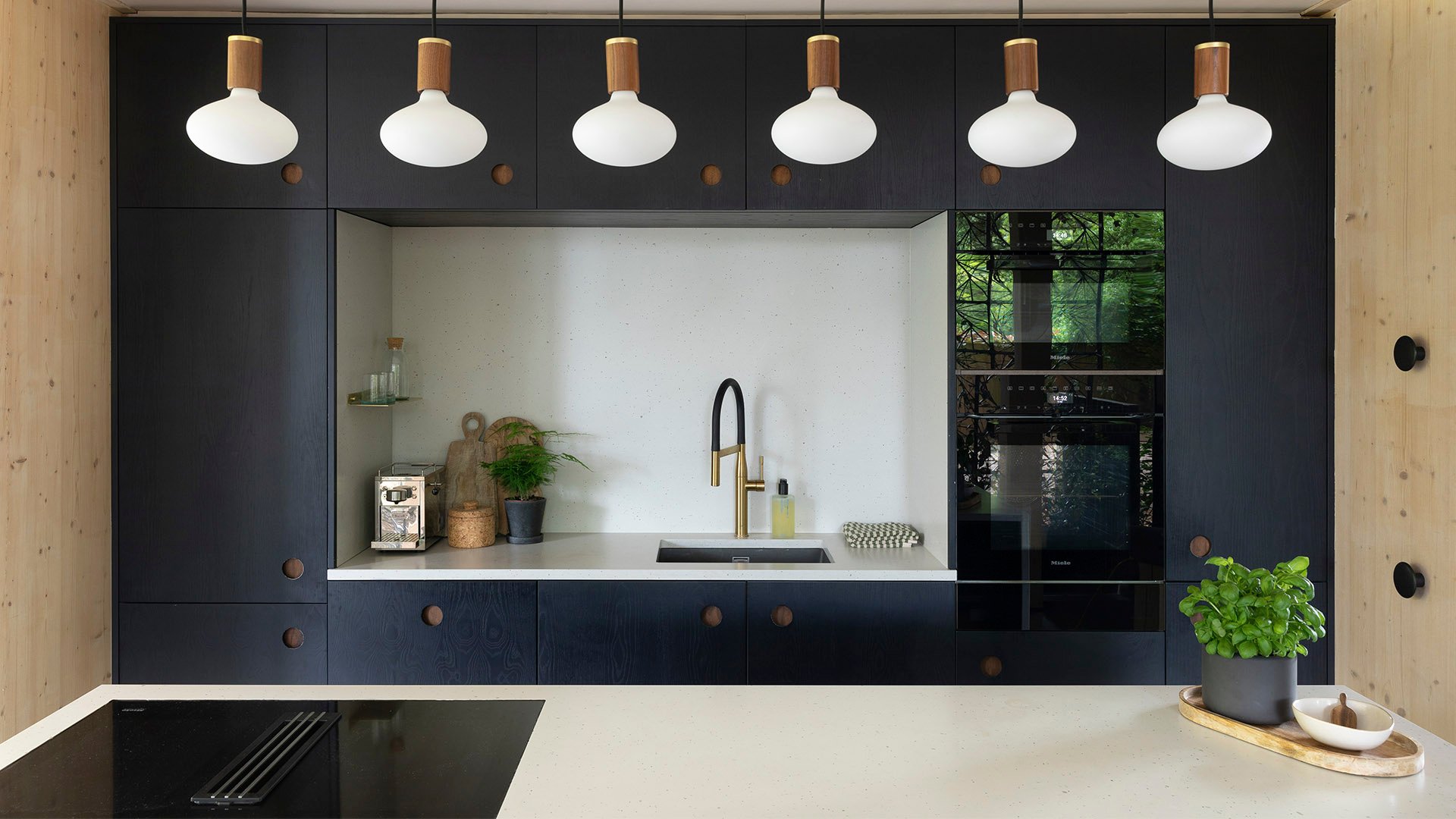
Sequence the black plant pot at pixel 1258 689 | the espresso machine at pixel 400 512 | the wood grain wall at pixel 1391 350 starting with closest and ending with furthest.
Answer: the black plant pot at pixel 1258 689
the wood grain wall at pixel 1391 350
the espresso machine at pixel 400 512

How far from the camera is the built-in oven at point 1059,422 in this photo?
8.48ft

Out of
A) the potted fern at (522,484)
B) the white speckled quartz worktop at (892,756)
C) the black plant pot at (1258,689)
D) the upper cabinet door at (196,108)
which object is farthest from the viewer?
the potted fern at (522,484)

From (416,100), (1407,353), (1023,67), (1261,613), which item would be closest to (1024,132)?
(1023,67)

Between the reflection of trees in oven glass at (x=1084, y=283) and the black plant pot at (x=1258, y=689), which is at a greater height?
the reflection of trees in oven glass at (x=1084, y=283)

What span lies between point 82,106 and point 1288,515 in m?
3.48

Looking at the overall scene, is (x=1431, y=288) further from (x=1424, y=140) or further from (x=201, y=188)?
(x=201, y=188)

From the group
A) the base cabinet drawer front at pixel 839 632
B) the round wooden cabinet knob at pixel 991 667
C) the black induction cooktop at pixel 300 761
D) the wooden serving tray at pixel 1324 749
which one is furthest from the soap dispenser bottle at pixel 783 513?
the wooden serving tray at pixel 1324 749

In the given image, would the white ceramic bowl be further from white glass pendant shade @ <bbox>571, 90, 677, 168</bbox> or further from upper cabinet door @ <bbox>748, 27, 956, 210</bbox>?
upper cabinet door @ <bbox>748, 27, 956, 210</bbox>

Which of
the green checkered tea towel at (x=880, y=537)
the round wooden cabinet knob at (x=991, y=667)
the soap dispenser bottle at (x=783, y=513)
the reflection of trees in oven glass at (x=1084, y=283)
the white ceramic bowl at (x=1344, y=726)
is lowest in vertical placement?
the round wooden cabinet knob at (x=991, y=667)

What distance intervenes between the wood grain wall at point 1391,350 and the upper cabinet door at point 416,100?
225 centimetres

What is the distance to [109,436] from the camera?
2.57 m

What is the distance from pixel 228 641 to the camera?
2.59 m

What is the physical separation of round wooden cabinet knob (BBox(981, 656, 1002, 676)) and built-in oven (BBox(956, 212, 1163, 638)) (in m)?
0.09

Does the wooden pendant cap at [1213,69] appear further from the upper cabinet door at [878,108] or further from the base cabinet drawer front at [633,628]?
the base cabinet drawer front at [633,628]
